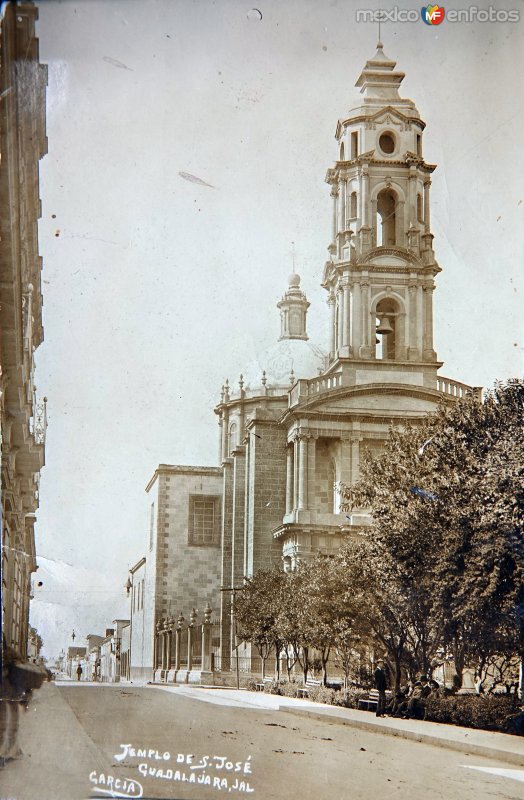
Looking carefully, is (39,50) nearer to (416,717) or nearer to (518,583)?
(518,583)

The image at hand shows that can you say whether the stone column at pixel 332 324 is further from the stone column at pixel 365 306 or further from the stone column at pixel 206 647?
the stone column at pixel 206 647

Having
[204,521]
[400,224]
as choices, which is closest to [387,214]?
[400,224]

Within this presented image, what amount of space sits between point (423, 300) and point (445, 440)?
20.8 meters

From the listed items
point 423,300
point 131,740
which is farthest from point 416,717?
point 423,300

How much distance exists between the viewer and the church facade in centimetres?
3016

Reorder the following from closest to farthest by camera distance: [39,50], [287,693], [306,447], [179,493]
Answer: [39,50]
[287,693]
[179,493]
[306,447]

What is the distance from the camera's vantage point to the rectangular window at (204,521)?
30.0m

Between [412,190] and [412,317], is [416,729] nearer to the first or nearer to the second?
[412,190]

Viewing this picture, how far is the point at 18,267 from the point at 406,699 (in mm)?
9908

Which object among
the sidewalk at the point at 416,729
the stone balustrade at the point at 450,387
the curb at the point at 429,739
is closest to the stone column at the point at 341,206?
the stone balustrade at the point at 450,387

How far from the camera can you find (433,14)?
13.8m

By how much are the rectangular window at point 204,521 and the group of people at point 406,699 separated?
10.3m

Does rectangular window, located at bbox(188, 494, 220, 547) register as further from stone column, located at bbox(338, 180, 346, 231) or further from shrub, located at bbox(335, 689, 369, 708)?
stone column, located at bbox(338, 180, 346, 231)

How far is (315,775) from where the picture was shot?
1187 centimetres
